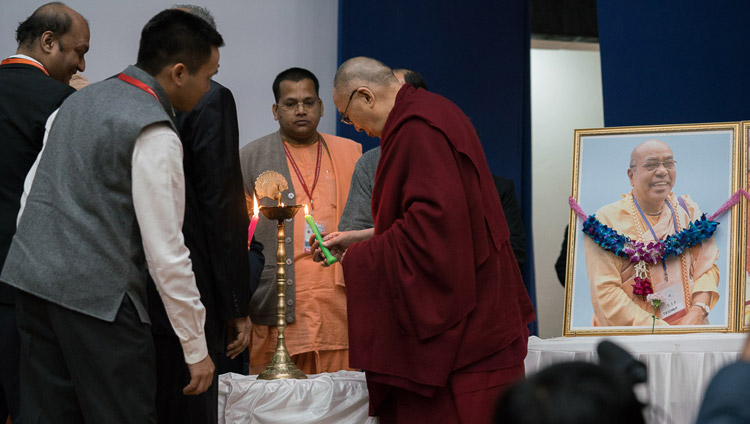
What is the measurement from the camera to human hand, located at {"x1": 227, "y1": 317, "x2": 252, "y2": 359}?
258 centimetres

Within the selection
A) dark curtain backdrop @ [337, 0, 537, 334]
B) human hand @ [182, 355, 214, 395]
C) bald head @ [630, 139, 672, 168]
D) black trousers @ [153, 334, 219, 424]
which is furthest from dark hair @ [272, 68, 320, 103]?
human hand @ [182, 355, 214, 395]

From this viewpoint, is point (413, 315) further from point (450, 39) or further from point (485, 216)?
point (450, 39)

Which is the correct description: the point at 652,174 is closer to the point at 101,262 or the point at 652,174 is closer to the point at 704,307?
the point at 704,307

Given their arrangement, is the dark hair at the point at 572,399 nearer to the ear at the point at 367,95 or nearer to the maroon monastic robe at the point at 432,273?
the maroon monastic robe at the point at 432,273

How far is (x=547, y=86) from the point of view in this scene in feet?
24.8

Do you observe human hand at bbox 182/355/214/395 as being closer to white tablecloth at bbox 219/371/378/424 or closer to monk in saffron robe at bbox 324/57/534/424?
monk in saffron robe at bbox 324/57/534/424

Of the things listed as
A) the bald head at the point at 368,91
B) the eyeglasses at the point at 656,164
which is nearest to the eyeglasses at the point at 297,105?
the bald head at the point at 368,91

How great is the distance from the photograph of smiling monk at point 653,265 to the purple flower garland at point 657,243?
3 centimetres

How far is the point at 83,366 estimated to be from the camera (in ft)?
6.32

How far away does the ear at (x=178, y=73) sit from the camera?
7.09 feet

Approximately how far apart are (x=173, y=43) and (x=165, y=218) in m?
0.50

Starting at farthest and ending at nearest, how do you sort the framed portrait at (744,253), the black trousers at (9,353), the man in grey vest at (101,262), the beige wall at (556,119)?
the beige wall at (556,119)
the framed portrait at (744,253)
the black trousers at (9,353)
the man in grey vest at (101,262)

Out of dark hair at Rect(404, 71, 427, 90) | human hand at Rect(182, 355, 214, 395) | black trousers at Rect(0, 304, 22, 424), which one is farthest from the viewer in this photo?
dark hair at Rect(404, 71, 427, 90)

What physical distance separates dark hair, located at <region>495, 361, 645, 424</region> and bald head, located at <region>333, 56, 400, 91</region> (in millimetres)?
2069
